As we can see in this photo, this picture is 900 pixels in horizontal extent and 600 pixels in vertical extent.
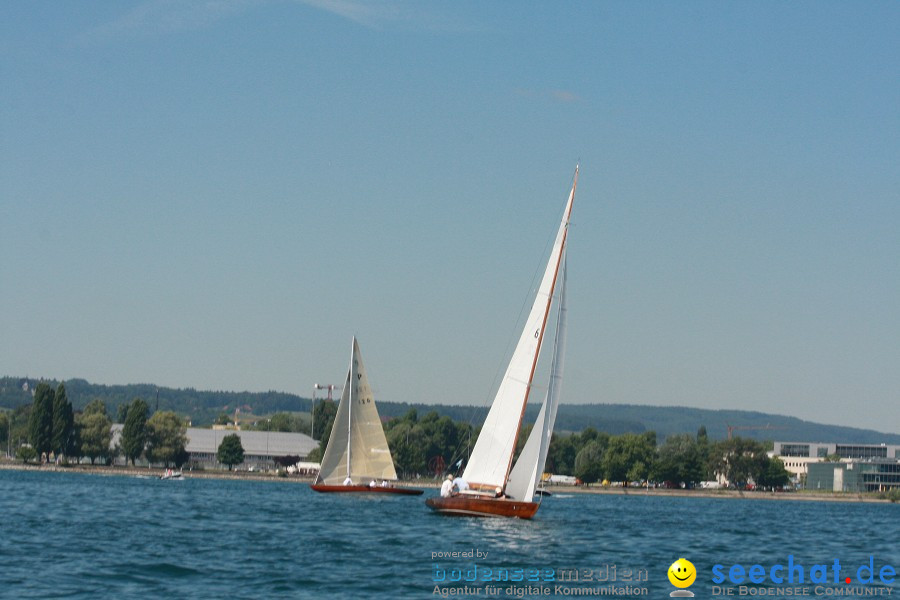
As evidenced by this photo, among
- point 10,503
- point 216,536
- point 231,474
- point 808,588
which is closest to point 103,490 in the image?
point 10,503

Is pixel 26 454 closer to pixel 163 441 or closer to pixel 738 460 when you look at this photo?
pixel 163 441

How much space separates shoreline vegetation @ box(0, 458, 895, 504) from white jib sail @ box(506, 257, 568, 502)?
295ft

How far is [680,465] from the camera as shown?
175250 mm

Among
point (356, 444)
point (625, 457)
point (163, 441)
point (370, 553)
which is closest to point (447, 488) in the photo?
point (370, 553)

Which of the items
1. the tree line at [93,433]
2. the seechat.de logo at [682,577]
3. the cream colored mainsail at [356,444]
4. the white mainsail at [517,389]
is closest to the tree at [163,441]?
the tree line at [93,433]

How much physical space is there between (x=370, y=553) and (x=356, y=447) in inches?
1969

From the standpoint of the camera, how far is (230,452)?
17700 centimetres

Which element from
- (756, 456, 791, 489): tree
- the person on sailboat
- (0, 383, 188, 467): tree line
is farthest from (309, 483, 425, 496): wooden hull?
(756, 456, 791, 489): tree

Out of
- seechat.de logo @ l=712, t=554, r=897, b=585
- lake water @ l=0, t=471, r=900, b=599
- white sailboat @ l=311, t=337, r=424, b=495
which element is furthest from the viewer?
white sailboat @ l=311, t=337, r=424, b=495

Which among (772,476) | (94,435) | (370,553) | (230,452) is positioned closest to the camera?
(370,553)

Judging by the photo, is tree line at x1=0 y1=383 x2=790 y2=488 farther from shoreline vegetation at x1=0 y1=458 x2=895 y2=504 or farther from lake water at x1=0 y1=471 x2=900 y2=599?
lake water at x1=0 y1=471 x2=900 y2=599

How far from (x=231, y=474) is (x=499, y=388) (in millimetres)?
107836

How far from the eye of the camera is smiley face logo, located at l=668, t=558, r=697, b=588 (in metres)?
36.0

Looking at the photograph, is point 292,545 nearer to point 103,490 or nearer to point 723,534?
point 723,534
